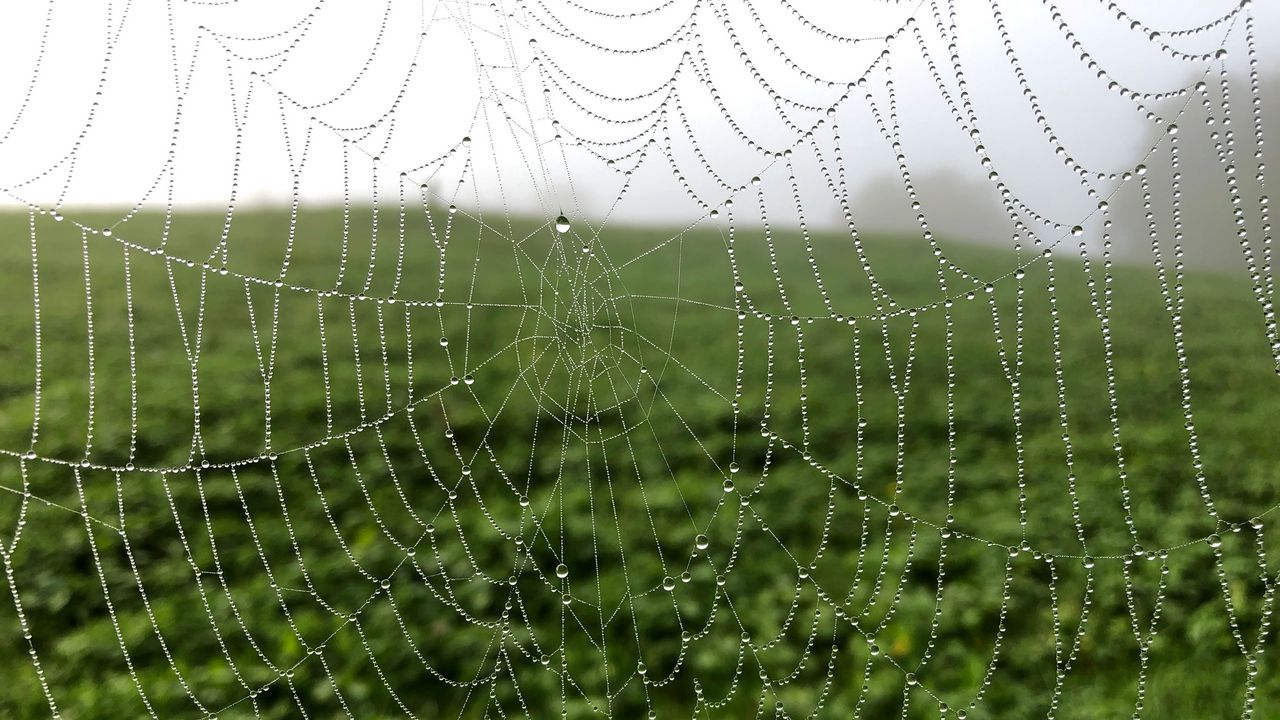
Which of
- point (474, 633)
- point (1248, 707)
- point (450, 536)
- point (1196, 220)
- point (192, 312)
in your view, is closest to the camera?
point (1248, 707)

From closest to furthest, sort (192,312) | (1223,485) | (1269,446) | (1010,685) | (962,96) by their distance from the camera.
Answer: (962,96), (1010,685), (1223,485), (1269,446), (192,312)

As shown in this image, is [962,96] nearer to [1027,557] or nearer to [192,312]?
[1027,557]

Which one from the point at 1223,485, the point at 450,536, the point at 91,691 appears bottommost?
the point at 91,691

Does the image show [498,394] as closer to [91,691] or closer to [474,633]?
[474,633]

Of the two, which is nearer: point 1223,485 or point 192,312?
point 1223,485

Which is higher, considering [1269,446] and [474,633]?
[1269,446]

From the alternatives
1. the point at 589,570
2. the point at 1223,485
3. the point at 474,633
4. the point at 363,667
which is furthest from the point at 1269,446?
the point at 363,667
